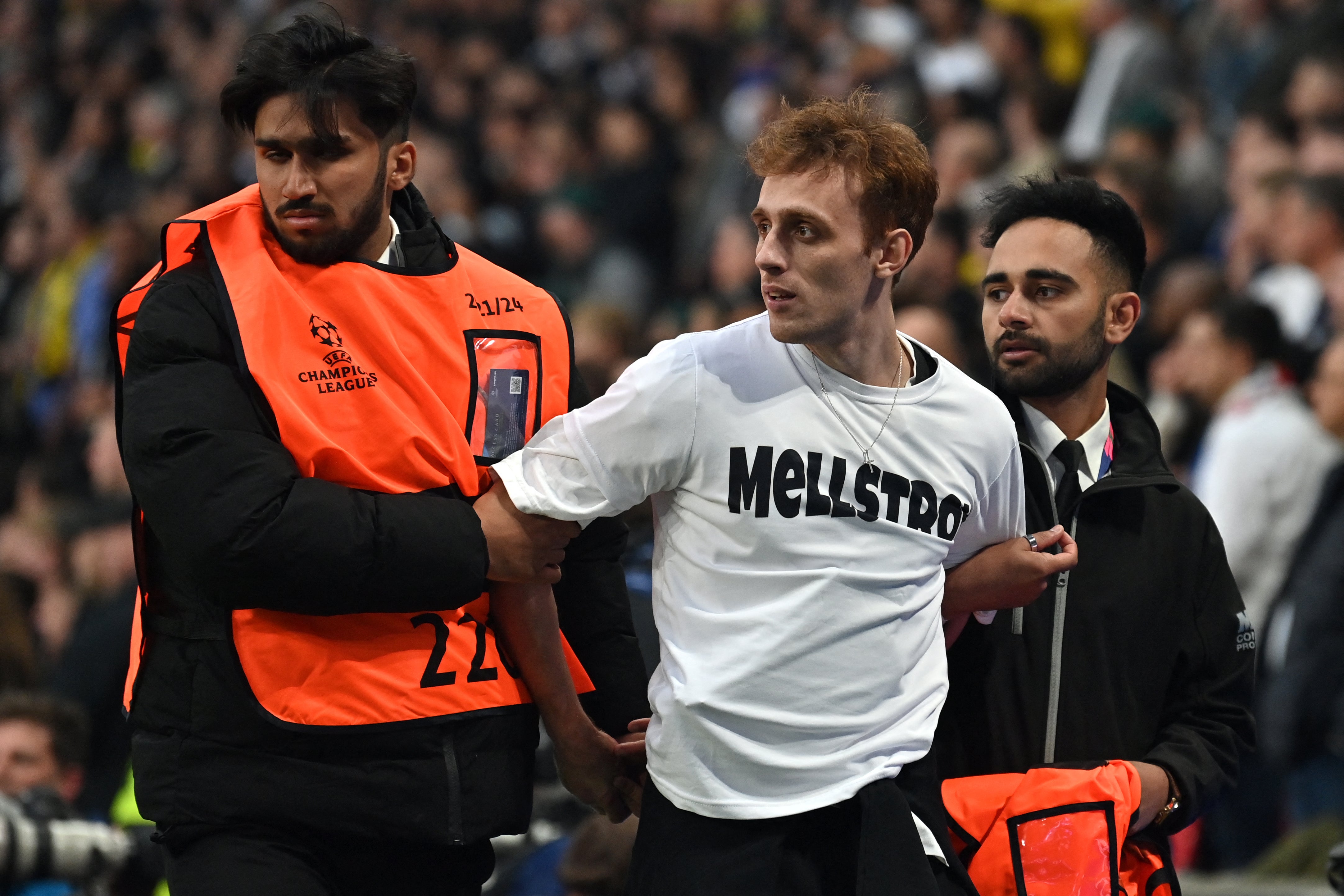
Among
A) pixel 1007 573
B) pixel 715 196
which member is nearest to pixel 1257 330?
pixel 1007 573

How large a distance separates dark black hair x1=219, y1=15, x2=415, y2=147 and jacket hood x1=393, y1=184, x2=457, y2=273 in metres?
0.18

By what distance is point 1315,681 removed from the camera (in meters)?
5.24

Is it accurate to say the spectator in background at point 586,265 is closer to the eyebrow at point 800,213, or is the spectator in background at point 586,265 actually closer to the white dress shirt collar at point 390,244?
the white dress shirt collar at point 390,244

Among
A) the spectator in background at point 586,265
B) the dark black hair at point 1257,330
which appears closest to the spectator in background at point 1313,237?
the dark black hair at point 1257,330

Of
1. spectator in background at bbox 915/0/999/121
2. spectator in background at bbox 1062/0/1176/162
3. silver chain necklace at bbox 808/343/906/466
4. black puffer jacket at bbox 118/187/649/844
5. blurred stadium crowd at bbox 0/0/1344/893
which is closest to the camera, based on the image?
black puffer jacket at bbox 118/187/649/844

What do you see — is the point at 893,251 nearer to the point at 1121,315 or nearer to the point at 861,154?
the point at 861,154

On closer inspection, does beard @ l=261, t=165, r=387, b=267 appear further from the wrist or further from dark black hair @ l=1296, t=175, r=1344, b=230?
dark black hair @ l=1296, t=175, r=1344, b=230

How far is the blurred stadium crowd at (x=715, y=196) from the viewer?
5.72 metres

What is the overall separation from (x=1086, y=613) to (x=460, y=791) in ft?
3.90

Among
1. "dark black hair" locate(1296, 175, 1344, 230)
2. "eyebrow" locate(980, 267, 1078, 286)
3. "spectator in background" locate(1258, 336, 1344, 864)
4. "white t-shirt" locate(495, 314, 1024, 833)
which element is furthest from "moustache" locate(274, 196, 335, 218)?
"dark black hair" locate(1296, 175, 1344, 230)

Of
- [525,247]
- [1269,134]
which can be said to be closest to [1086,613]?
[1269,134]

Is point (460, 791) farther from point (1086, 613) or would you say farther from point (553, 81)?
point (553, 81)

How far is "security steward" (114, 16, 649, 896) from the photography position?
109 inches

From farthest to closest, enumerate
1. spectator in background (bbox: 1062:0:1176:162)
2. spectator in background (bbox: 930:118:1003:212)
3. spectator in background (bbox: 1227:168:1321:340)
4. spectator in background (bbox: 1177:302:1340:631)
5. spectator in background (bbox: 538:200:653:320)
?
spectator in background (bbox: 538:200:653:320) < spectator in background (bbox: 1062:0:1176:162) < spectator in background (bbox: 930:118:1003:212) < spectator in background (bbox: 1227:168:1321:340) < spectator in background (bbox: 1177:302:1340:631)
